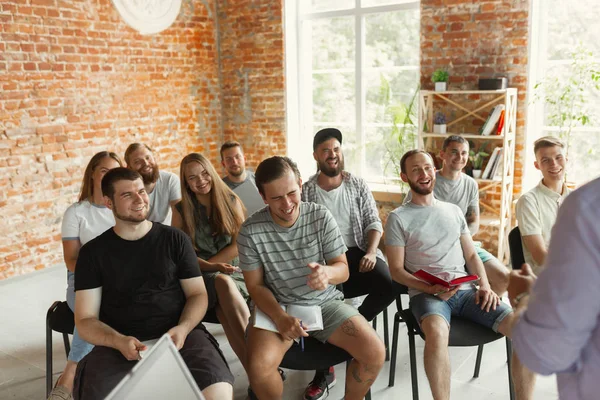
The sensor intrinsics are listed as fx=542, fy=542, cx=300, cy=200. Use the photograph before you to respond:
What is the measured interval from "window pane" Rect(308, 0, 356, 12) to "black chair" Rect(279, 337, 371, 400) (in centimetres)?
450

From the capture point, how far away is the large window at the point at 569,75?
460 cm

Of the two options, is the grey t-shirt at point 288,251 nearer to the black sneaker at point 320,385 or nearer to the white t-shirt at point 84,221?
the black sneaker at point 320,385

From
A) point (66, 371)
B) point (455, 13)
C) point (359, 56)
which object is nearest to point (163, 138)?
point (359, 56)

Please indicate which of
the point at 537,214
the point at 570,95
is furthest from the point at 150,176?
the point at 570,95

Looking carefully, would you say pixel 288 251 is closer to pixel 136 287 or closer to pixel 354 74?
pixel 136 287

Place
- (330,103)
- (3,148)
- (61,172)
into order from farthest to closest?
1. (330,103)
2. (61,172)
3. (3,148)

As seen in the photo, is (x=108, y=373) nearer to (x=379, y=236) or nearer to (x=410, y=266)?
(x=410, y=266)

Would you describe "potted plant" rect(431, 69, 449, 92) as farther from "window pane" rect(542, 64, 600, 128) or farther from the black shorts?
the black shorts

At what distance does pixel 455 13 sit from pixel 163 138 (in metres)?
3.33

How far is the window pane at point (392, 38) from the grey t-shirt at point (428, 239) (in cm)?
314

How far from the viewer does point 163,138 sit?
610cm

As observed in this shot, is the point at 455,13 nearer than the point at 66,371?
No

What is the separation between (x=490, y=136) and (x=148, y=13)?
374 cm

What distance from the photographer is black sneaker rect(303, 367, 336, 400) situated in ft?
8.96
